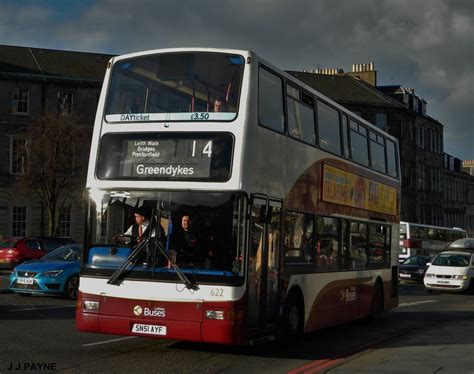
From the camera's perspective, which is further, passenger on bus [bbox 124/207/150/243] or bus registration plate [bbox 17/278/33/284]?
bus registration plate [bbox 17/278/33/284]

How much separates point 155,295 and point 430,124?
78817 millimetres

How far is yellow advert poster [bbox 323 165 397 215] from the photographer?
1314 centimetres

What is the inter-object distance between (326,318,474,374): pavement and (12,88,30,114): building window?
39.6 meters

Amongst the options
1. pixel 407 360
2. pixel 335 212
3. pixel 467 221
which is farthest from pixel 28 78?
pixel 467 221

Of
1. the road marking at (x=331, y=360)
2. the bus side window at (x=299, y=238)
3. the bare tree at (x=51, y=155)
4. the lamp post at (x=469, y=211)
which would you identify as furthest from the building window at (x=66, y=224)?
the lamp post at (x=469, y=211)

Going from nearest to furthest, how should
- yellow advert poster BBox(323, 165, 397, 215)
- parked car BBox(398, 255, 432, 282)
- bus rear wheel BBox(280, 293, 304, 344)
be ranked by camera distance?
bus rear wheel BBox(280, 293, 304, 344) → yellow advert poster BBox(323, 165, 397, 215) → parked car BBox(398, 255, 432, 282)

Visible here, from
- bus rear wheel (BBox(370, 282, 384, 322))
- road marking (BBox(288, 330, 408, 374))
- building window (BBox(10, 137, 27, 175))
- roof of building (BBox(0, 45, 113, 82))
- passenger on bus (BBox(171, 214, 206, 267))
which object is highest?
roof of building (BBox(0, 45, 113, 82))

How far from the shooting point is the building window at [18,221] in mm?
48281

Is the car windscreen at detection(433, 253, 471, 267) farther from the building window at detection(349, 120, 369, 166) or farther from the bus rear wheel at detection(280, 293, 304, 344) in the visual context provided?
the bus rear wheel at detection(280, 293, 304, 344)

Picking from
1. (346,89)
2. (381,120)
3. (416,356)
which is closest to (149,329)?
(416,356)

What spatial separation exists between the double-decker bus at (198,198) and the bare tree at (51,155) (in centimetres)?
3015

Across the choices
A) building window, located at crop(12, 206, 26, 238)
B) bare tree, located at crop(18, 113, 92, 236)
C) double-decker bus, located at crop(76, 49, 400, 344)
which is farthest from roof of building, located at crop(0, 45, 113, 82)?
double-decker bus, located at crop(76, 49, 400, 344)

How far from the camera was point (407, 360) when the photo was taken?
10.7 m

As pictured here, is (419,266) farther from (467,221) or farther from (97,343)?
(467,221)
